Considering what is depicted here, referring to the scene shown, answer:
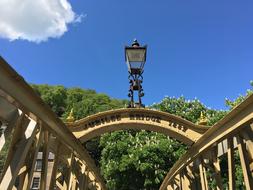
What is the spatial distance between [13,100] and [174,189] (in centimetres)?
1029

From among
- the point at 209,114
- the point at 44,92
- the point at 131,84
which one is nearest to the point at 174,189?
the point at 131,84

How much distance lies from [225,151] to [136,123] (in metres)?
2.80

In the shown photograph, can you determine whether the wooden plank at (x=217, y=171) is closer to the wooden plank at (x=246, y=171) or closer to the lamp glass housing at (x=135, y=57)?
the wooden plank at (x=246, y=171)

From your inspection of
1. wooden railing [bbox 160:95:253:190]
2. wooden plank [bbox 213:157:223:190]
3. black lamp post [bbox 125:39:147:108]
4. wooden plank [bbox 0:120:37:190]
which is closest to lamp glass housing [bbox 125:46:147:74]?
black lamp post [bbox 125:39:147:108]

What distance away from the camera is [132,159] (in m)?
26.6

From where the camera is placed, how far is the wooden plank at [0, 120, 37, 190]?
3613 millimetres

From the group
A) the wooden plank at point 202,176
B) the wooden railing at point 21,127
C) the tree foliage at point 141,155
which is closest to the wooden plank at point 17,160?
the wooden railing at point 21,127

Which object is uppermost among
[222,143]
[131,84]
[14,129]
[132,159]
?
[132,159]

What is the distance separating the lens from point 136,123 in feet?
28.6

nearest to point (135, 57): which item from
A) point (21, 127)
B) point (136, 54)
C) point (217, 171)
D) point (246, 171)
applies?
point (136, 54)

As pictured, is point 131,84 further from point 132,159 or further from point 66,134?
point 132,159

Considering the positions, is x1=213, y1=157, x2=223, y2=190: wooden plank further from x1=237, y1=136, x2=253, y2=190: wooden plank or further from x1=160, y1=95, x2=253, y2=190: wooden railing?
x1=237, y1=136, x2=253, y2=190: wooden plank

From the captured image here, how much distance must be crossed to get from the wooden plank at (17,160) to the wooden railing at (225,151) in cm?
274

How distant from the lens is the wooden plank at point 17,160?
142 inches
